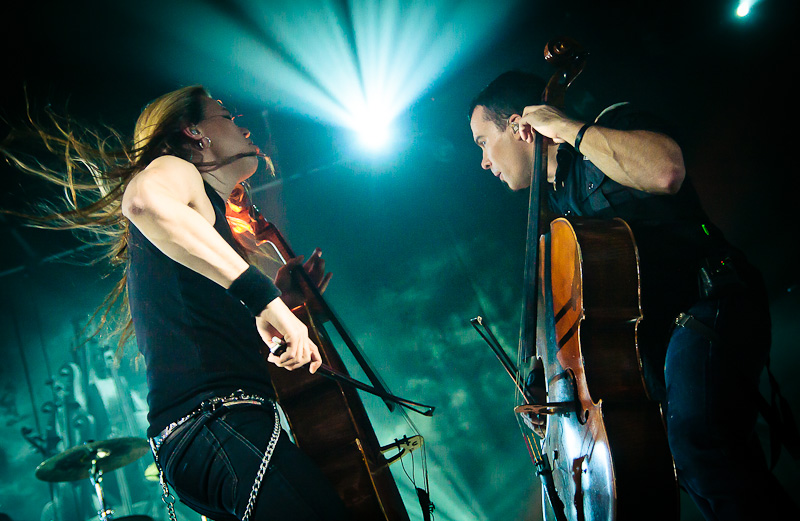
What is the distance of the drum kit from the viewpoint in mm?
4012

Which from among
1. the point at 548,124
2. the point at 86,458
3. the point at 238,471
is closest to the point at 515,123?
the point at 548,124

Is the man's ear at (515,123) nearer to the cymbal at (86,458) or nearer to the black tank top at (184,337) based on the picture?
the black tank top at (184,337)

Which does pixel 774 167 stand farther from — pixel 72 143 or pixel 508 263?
pixel 72 143

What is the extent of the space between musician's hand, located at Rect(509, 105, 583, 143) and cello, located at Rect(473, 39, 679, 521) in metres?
0.42

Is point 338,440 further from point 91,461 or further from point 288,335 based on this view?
point 91,461

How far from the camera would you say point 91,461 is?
411 centimetres

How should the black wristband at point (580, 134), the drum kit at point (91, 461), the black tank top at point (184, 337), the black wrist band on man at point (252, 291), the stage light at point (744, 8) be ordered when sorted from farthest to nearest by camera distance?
1. the drum kit at point (91, 461)
2. the stage light at point (744, 8)
3. the black wristband at point (580, 134)
4. the black wrist band on man at point (252, 291)
5. the black tank top at point (184, 337)

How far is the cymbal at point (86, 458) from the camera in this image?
4020 mm

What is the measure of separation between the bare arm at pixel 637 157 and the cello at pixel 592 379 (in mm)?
309

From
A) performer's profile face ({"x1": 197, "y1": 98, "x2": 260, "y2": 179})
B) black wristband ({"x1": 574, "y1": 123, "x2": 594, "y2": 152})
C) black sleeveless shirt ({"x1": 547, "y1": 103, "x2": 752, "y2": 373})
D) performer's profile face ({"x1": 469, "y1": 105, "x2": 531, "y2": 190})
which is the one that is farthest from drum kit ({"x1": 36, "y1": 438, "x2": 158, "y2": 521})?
black wristband ({"x1": 574, "y1": 123, "x2": 594, "y2": 152})

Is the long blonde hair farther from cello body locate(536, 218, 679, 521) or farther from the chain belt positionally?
cello body locate(536, 218, 679, 521)

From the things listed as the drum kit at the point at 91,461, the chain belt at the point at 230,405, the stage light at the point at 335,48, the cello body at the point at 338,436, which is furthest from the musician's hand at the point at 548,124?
the drum kit at the point at 91,461

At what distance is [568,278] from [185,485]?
1569 millimetres

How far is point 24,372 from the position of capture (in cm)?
647
